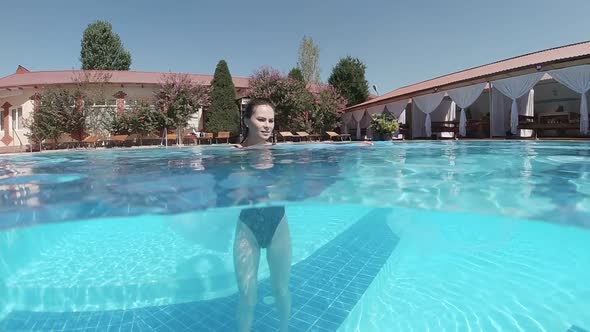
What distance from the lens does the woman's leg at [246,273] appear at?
1.80 m

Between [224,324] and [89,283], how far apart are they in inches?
53.7

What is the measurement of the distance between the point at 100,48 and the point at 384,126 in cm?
2813

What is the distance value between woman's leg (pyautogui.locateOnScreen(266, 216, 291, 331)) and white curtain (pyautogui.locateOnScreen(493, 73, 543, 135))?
594 inches

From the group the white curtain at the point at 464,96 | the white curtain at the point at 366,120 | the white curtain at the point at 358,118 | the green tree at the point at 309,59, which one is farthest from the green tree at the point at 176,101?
the green tree at the point at 309,59

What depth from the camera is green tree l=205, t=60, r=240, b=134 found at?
2177 cm

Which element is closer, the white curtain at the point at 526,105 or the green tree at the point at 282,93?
the white curtain at the point at 526,105

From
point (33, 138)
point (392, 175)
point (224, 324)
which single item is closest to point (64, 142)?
point (33, 138)

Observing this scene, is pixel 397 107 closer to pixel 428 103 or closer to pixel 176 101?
pixel 428 103

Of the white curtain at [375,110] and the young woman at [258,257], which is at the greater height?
the white curtain at [375,110]

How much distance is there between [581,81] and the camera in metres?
12.3

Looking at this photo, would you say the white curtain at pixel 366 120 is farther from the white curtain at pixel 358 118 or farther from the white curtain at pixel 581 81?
the white curtain at pixel 581 81

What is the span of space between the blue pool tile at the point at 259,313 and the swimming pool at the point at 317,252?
0.01m

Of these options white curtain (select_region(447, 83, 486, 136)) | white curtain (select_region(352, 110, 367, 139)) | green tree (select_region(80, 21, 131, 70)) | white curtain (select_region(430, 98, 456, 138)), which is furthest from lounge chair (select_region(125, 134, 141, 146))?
white curtain (select_region(447, 83, 486, 136))

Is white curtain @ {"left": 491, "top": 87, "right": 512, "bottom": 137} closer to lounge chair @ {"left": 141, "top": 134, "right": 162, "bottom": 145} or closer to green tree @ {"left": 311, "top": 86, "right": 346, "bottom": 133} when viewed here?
green tree @ {"left": 311, "top": 86, "right": 346, "bottom": 133}
